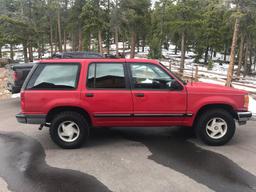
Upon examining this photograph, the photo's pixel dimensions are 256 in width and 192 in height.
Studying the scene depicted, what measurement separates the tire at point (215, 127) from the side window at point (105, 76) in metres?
1.76

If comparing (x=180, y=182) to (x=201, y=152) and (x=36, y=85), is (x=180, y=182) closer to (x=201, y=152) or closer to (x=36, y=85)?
(x=201, y=152)

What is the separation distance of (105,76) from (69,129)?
1.27 metres

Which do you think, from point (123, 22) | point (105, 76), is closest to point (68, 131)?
point (105, 76)

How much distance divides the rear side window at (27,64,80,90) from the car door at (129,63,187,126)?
114 cm

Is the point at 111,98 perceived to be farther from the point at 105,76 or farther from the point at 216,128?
the point at 216,128

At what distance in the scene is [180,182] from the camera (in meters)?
3.84

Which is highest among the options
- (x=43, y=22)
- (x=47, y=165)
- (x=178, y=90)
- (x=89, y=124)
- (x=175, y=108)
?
(x=43, y=22)

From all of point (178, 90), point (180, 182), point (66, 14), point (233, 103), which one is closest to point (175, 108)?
point (178, 90)

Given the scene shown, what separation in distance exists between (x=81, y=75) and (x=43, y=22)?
43764mm

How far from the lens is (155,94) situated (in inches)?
199

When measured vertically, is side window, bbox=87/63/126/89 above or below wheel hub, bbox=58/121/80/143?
above

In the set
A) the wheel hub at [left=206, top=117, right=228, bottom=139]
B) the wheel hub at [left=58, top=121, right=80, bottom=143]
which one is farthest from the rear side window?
the wheel hub at [left=206, top=117, right=228, bottom=139]

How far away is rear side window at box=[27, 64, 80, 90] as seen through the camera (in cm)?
500

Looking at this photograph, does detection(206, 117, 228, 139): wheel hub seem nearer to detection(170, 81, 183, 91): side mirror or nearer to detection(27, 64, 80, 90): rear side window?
detection(170, 81, 183, 91): side mirror
